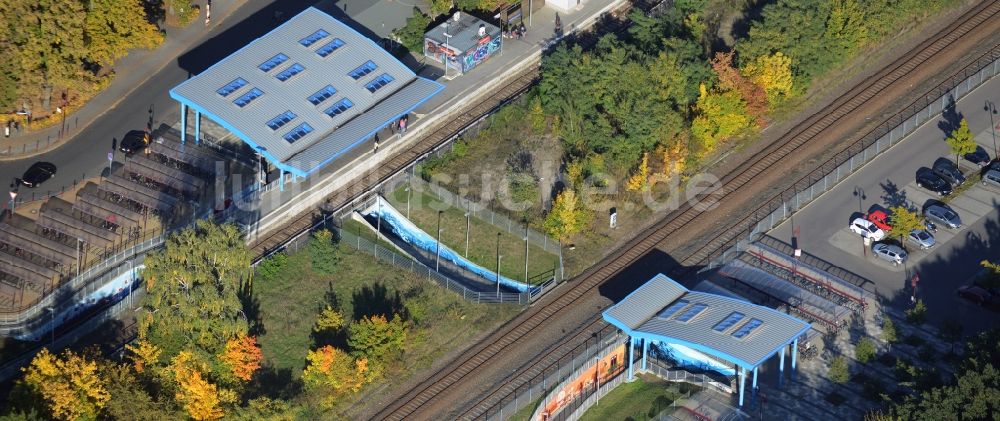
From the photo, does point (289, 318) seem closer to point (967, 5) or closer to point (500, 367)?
point (500, 367)

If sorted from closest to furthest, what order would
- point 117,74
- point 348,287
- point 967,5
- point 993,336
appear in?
point 993,336, point 348,287, point 117,74, point 967,5

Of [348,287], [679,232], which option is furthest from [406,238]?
[679,232]

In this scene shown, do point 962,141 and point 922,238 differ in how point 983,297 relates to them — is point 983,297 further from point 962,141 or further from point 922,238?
point 962,141

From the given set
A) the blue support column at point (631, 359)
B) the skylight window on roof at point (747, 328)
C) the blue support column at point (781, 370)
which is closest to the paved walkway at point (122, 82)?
the blue support column at point (631, 359)

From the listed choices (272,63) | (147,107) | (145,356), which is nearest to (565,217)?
(272,63)

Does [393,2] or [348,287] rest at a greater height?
[393,2]

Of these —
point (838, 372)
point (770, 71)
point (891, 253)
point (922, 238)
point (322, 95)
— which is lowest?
point (838, 372)

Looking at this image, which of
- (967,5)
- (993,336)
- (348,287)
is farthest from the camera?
(967,5)
